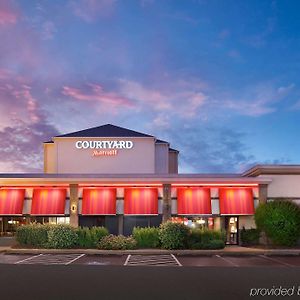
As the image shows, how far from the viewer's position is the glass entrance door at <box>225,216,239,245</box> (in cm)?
3150

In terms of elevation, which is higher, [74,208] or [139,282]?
[74,208]

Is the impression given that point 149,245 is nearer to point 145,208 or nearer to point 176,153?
point 145,208

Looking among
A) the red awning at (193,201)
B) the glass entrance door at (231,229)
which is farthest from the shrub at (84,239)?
the glass entrance door at (231,229)

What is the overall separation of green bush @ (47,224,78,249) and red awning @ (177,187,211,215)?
800cm

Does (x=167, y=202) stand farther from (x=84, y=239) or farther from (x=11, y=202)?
(x=11, y=202)

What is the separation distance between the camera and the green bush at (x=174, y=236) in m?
26.2

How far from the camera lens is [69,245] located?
2625 centimetres

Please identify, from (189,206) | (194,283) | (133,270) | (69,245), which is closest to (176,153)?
(189,206)

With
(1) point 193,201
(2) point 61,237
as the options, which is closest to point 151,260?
(2) point 61,237

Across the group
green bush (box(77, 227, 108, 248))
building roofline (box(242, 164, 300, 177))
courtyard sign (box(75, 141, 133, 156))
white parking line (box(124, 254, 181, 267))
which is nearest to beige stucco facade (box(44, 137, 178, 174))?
courtyard sign (box(75, 141, 133, 156))

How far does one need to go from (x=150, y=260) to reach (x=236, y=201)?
11382 millimetres

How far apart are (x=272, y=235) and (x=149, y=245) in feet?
24.6

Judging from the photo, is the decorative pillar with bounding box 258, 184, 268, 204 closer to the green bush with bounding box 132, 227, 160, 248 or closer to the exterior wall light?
the green bush with bounding box 132, 227, 160, 248

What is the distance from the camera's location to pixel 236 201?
31.4 m
